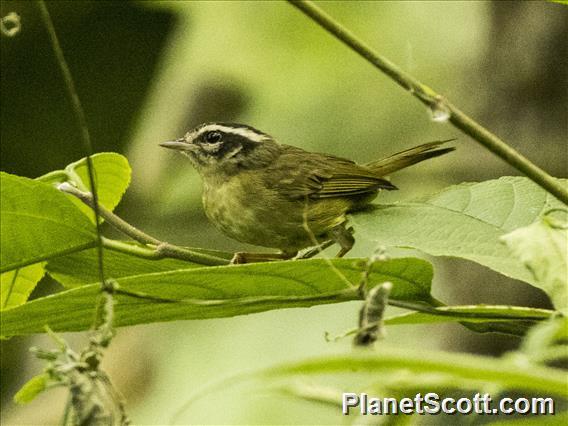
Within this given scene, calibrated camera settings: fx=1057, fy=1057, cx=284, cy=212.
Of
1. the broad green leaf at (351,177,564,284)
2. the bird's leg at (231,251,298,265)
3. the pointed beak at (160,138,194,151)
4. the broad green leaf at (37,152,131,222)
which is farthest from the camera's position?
the pointed beak at (160,138,194,151)

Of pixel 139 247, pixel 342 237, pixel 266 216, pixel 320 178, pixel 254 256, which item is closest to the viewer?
pixel 139 247

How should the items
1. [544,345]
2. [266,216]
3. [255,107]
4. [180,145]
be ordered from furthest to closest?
[255,107]
[180,145]
[266,216]
[544,345]

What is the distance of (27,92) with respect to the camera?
6602 millimetres

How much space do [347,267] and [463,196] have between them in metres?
0.48

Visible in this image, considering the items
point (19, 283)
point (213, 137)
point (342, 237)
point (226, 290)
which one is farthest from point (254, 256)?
point (213, 137)

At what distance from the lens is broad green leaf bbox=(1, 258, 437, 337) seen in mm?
1790

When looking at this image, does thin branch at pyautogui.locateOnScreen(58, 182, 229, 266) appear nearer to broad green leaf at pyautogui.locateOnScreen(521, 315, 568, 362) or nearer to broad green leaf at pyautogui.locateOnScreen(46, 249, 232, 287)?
broad green leaf at pyautogui.locateOnScreen(46, 249, 232, 287)

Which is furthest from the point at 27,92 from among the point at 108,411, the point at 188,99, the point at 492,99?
the point at 108,411

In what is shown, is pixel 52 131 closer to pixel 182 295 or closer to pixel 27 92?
pixel 27 92

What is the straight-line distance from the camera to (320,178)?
3854 millimetres

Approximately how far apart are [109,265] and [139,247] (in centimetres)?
8

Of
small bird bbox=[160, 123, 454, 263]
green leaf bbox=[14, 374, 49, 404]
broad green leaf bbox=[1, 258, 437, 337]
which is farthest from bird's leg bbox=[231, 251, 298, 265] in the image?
green leaf bbox=[14, 374, 49, 404]

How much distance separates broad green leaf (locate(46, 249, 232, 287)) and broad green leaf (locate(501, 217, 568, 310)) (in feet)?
3.06

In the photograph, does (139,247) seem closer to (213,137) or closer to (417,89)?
(417,89)
